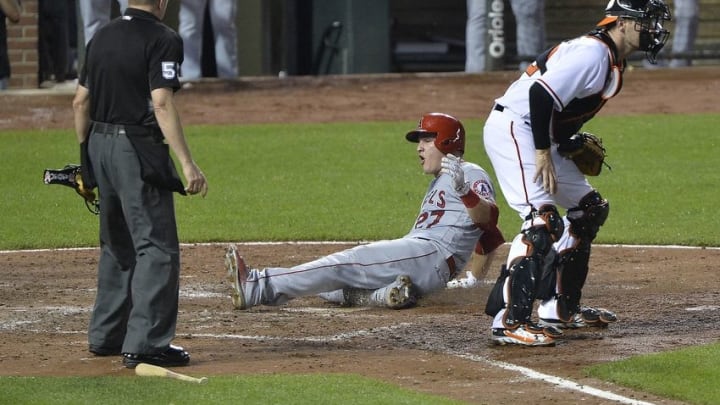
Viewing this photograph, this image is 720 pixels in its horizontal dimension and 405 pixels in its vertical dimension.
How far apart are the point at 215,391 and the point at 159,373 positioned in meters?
0.47

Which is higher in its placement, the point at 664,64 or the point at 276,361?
the point at 664,64

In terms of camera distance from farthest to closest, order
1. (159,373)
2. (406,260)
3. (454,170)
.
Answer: (406,260), (454,170), (159,373)

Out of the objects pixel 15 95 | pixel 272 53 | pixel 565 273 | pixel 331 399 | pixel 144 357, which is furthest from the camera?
pixel 272 53

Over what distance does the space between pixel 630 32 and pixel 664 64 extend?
34.0 feet

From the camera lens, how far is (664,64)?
16.8 meters

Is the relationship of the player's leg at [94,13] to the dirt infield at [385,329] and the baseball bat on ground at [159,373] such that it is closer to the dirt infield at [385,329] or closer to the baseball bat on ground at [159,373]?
the dirt infield at [385,329]

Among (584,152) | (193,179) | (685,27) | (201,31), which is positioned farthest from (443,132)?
(685,27)

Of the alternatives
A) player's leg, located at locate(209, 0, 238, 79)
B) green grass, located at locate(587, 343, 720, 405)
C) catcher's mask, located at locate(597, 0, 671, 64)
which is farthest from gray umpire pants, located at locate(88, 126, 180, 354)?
player's leg, located at locate(209, 0, 238, 79)

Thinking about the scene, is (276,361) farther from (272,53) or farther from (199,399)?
(272,53)

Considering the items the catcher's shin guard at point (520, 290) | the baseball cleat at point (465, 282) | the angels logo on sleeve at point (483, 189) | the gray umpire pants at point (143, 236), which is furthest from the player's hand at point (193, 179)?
the baseball cleat at point (465, 282)

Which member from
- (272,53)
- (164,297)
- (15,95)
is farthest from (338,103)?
(164,297)

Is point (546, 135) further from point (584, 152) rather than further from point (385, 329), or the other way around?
point (385, 329)

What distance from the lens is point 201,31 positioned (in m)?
15.3

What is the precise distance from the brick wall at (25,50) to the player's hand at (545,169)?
10.9 m
